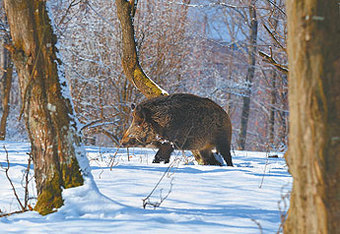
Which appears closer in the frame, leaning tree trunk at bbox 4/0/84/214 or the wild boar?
leaning tree trunk at bbox 4/0/84/214

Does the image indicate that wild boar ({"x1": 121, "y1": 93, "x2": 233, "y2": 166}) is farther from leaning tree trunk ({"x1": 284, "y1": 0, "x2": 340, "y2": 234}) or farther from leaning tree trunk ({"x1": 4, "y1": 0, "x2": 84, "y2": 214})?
leaning tree trunk ({"x1": 284, "y1": 0, "x2": 340, "y2": 234})

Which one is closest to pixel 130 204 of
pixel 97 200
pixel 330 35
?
pixel 97 200

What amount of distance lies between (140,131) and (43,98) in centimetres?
327

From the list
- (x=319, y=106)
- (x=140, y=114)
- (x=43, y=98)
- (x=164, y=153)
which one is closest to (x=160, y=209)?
(x=43, y=98)

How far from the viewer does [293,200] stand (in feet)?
6.35

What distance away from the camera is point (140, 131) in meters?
6.15

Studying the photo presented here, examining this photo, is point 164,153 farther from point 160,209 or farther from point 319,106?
point 319,106

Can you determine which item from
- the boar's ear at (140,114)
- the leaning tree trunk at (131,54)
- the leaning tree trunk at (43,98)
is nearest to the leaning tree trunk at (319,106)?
the leaning tree trunk at (43,98)

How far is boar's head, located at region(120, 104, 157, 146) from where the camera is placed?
6.07 metres

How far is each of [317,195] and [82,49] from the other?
1379cm

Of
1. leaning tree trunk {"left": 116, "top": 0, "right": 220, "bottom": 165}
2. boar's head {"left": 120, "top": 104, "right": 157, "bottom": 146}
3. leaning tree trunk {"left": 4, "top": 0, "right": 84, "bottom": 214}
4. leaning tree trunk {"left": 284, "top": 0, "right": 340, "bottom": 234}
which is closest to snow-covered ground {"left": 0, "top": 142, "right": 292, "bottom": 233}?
leaning tree trunk {"left": 4, "top": 0, "right": 84, "bottom": 214}

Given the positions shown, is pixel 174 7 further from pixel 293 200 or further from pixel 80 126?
pixel 293 200

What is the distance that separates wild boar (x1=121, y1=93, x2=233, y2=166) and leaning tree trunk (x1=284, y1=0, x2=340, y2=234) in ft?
13.7

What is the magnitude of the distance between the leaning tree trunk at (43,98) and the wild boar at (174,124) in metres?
3.07
